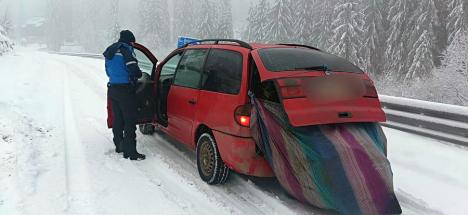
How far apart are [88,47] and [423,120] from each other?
89496mm

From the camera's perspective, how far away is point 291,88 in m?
4.37

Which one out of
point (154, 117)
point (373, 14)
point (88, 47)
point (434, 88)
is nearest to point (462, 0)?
point (373, 14)

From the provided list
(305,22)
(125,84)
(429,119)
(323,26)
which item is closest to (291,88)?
(125,84)

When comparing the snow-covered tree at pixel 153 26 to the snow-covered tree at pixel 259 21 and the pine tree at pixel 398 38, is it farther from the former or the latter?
the pine tree at pixel 398 38

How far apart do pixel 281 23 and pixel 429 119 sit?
37513 mm

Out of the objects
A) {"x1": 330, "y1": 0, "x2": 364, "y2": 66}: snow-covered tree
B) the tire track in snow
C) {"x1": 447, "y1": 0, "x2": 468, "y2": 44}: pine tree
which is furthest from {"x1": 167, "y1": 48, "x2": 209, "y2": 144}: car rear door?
{"x1": 330, "y1": 0, "x2": 364, "y2": 66}: snow-covered tree

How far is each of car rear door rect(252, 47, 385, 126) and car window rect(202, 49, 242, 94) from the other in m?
0.33

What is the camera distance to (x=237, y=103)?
15.7 feet

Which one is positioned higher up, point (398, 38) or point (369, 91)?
point (398, 38)

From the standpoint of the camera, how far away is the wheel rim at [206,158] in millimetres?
5332

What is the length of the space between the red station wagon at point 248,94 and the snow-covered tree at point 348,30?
27850 mm

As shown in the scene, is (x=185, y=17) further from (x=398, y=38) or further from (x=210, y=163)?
(x=210, y=163)

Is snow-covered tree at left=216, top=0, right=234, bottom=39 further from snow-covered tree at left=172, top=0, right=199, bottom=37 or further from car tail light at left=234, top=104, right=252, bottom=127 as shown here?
car tail light at left=234, top=104, right=252, bottom=127

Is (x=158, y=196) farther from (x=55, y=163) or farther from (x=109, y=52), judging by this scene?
(x=109, y=52)
